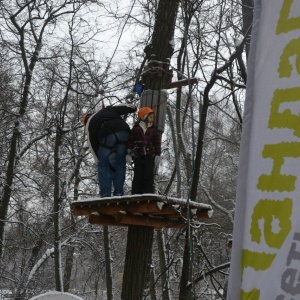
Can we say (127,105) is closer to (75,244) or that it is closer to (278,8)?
(278,8)

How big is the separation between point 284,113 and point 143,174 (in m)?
4.37

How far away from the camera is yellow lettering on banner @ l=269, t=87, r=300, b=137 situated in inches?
102

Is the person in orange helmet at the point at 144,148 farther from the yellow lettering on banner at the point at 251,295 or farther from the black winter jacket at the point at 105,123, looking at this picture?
the yellow lettering on banner at the point at 251,295

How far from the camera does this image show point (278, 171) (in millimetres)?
2596

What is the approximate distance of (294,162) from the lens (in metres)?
2.52

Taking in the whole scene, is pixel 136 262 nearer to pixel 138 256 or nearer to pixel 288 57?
pixel 138 256

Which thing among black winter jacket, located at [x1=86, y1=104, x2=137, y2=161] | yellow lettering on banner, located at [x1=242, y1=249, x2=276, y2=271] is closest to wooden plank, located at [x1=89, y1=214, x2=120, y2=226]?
black winter jacket, located at [x1=86, y1=104, x2=137, y2=161]

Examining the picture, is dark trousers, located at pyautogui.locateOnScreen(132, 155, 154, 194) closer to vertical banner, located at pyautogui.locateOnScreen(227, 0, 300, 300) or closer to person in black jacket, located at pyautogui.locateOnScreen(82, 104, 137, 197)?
person in black jacket, located at pyautogui.locateOnScreen(82, 104, 137, 197)

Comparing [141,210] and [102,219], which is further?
[102,219]

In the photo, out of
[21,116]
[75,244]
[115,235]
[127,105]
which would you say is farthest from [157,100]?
[115,235]

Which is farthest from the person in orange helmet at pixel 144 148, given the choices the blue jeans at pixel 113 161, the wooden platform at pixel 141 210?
the wooden platform at pixel 141 210

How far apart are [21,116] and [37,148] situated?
2.58m

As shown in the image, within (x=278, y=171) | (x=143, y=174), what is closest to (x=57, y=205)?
(x=143, y=174)

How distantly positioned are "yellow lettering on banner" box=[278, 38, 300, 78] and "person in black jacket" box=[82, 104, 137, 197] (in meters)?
4.35
